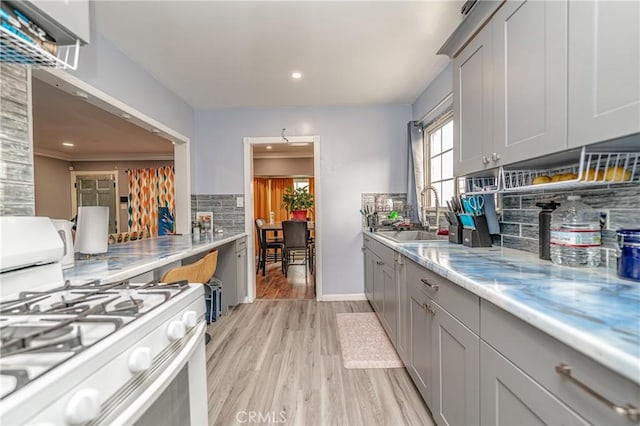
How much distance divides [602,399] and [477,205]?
1.41 metres

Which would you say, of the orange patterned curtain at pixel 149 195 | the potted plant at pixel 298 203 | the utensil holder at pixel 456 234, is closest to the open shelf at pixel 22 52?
the utensil holder at pixel 456 234

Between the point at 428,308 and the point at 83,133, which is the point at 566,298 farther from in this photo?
the point at 83,133

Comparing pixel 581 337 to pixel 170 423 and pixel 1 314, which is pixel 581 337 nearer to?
pixel 170 423

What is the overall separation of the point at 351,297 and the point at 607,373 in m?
3.09

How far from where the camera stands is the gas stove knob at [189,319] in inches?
34.0

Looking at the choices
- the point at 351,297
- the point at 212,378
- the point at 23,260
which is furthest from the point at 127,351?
the point at 351,297

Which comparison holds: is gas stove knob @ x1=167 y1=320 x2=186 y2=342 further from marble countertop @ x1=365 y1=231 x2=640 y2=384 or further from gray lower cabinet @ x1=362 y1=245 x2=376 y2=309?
gray lower cabinet @ x1=362 y1=245 x2=376 y2=309

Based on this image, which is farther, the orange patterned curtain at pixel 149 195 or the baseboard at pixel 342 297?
the orange patterned curtain at pixel 149 195

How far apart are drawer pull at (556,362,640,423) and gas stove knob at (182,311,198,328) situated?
973mm

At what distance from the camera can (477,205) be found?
1818mm

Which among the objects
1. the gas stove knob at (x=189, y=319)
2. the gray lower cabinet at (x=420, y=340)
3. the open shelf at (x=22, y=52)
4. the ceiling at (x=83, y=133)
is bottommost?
the gray lower cabinet at (x=420, y=340)

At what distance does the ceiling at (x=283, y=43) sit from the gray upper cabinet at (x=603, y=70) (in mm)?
1144

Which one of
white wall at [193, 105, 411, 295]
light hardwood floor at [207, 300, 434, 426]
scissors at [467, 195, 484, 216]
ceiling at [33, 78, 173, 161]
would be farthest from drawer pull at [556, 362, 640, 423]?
ceiling at [33, 78, 173, 161]

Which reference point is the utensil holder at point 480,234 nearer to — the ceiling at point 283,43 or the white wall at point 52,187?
the ceiling at point 283,43
